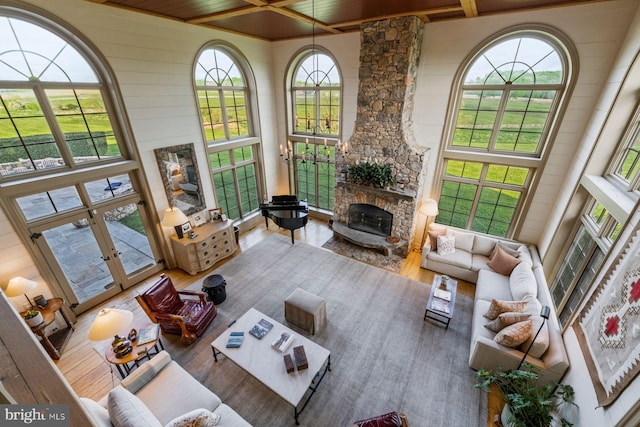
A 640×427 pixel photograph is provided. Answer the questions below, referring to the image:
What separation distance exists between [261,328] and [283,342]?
18.1 inches

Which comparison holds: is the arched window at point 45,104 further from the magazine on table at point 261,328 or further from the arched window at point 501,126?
the arched window at point 501,126

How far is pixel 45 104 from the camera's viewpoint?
14.3ft

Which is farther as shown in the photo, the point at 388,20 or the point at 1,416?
the point at 388,20

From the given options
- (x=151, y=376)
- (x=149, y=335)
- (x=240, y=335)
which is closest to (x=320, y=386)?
(x=240, y=335)

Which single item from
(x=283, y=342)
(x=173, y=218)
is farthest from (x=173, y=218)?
(x=283, y=342)

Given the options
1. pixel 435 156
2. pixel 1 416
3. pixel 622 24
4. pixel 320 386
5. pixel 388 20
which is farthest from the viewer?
pixel 435 156

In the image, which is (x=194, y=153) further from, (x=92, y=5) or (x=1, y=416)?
(x=1, y=416)

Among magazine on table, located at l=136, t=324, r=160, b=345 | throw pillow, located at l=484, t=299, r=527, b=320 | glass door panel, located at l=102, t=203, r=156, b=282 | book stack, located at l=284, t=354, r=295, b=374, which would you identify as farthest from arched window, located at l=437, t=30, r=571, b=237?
glass door panel, located at l=102, t=203, r=156, b=282

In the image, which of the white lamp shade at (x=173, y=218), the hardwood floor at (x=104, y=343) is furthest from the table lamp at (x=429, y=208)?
the white lamp shade at (x=173, y=218)

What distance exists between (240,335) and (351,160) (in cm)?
486

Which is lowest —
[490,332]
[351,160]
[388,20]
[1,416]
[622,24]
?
[490,332]

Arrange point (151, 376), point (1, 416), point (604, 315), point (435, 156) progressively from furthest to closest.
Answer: point (435, 156) < point (151, 376) < point (604, 315) < point (1, 416)

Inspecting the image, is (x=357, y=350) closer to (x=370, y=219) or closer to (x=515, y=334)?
(x=515, y=334)

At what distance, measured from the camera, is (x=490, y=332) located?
4.34 metres
